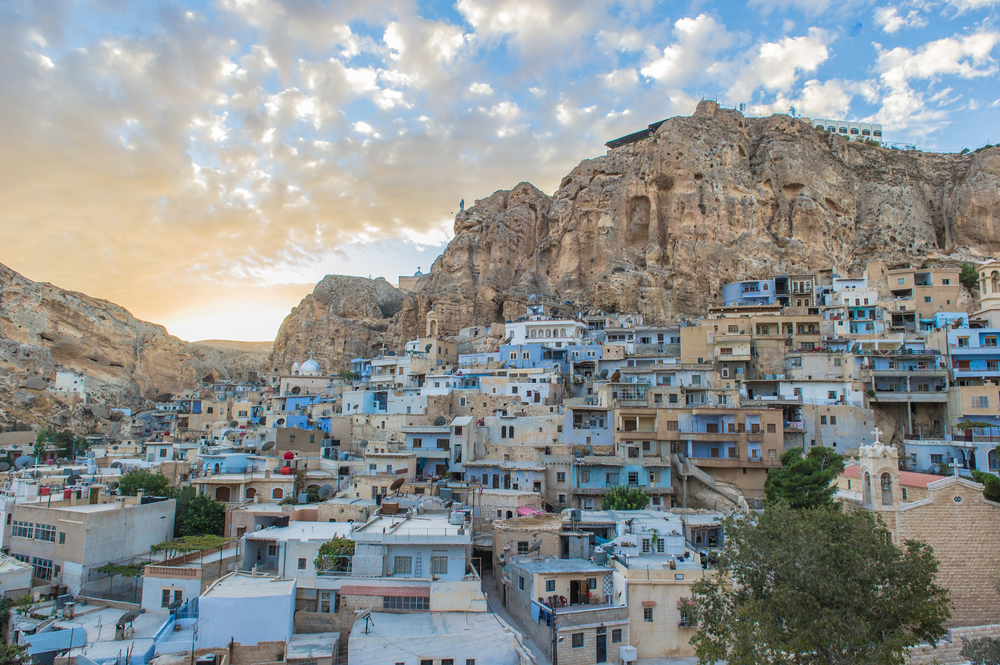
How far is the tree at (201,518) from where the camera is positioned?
2683cm

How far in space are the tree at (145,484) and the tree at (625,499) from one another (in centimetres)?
2061

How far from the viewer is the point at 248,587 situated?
19125mm

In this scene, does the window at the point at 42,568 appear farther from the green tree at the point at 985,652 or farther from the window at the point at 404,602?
the green tree at the point at 985,652

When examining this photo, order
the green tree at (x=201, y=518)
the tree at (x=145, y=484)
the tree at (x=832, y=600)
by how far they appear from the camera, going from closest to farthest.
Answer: the tree at (x=832, y=600)
the green tree at (x=201, y=518)
the tree at (x=145, y=484)

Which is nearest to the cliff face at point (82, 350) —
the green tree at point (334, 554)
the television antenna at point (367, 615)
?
the green tree at point (334, 554)

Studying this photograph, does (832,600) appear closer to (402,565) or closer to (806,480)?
(402,565)

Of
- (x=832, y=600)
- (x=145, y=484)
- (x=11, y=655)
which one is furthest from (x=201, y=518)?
(x=832, y=600)

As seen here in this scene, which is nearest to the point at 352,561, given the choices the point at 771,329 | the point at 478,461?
the point at 478,461

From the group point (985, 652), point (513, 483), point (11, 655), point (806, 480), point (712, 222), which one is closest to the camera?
point (11, 655)

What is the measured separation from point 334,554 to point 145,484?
531 inches

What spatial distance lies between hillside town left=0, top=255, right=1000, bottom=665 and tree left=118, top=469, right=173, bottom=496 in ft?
0.43

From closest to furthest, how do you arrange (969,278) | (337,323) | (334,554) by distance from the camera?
(334,554) < (969,278) < (337,323)

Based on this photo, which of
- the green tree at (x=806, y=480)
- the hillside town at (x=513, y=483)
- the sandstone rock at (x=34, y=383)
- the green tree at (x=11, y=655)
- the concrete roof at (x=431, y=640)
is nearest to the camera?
the green tree at (x=11, y=655)

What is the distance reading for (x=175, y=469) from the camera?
1287 inches
